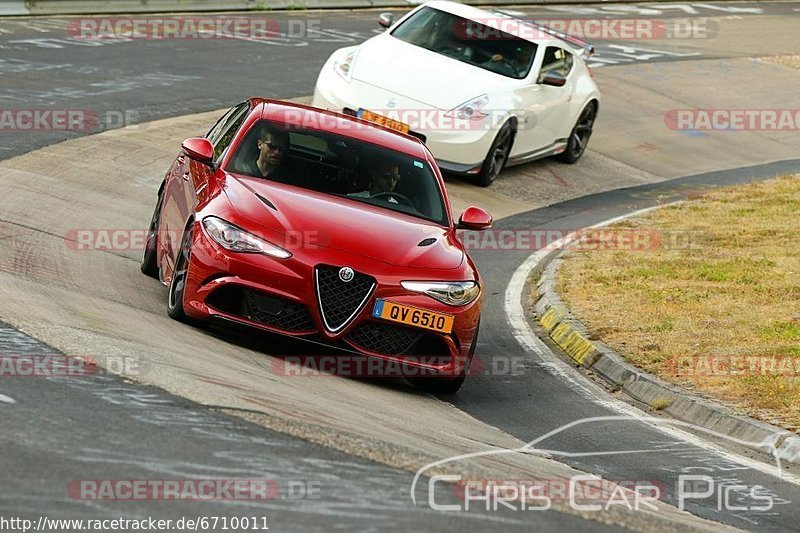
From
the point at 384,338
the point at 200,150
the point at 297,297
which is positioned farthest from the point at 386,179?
the point at 297,297

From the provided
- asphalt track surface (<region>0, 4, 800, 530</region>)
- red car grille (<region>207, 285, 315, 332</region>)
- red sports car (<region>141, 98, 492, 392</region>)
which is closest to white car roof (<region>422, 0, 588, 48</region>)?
asphalt track surface (<region>0, 4, 800, 530</region>)

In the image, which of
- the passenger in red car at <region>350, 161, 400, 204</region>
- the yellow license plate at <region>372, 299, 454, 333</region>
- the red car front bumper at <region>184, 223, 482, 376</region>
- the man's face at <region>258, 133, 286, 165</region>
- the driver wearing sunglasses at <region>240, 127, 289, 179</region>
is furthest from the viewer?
the passenger in red car at <region>350, 161, 400, 204</region>

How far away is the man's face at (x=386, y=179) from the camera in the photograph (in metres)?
10.4

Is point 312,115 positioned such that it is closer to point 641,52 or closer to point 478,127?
point 478,127

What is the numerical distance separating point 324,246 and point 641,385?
2896mm

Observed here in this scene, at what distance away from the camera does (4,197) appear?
13.1 meters

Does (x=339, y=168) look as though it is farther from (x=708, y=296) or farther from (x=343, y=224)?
(x=708, y=296)

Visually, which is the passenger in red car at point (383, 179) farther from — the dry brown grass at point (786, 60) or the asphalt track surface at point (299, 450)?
the dry brown grass at point (786, 60)

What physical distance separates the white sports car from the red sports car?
606 centimetres

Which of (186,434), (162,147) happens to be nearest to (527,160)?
(162,147)

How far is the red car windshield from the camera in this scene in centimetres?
1023

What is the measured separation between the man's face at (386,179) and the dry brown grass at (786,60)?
21910 mm

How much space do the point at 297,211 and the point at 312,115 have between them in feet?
5.58

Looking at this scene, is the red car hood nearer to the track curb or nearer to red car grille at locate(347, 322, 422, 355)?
red car grille at locate(347, 322, 422, 355)
